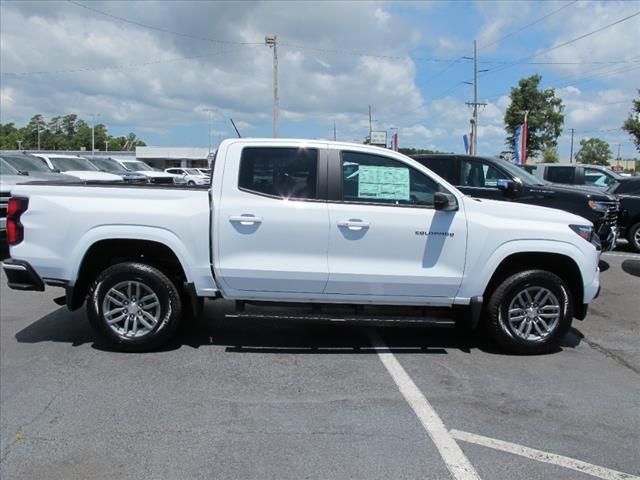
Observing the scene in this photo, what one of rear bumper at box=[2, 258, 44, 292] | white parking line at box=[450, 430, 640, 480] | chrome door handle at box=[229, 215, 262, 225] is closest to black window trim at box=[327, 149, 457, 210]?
chrome door handle at box=[229, 215, 262, 225]

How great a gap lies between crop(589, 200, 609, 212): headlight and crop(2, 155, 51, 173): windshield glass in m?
12.9

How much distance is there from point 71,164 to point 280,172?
1643 cm

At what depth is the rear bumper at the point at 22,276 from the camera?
5211 mm

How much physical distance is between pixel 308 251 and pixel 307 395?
1.30m

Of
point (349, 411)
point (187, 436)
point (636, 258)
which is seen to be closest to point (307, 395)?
point (349, 411)

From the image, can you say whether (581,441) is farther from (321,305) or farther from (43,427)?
(43,427)

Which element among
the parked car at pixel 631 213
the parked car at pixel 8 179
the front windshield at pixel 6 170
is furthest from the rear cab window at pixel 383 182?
the front windshield at pixel 6 170

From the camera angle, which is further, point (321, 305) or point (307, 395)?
point (321, 305)

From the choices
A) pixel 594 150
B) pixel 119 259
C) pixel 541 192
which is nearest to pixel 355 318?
pixel 119 259

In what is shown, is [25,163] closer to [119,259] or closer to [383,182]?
[119,259]

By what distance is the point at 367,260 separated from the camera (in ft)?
16.9

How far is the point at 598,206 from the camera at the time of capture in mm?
9273

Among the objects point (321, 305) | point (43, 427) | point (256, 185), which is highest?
point (256, 185)

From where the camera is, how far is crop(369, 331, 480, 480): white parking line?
3393 millimetres
